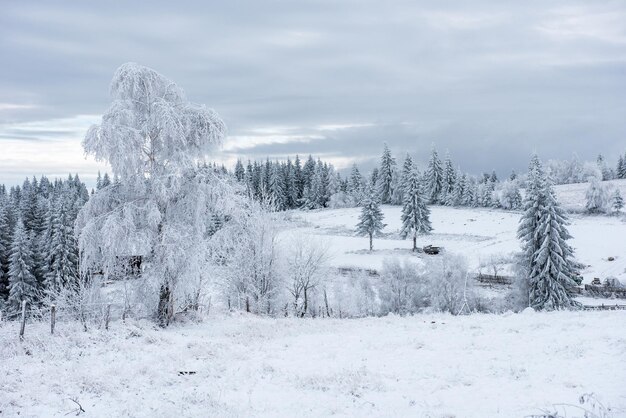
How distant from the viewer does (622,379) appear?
10625mm

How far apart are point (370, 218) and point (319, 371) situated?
6476cm

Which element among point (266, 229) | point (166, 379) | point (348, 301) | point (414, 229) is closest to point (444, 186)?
point (414, 229)

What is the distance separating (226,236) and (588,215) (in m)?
94.0

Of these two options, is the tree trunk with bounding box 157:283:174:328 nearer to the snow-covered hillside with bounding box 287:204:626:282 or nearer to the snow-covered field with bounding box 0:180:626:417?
the snow-covered field with bounding box 0:180:626:417

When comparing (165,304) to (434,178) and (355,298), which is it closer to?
(355,298)

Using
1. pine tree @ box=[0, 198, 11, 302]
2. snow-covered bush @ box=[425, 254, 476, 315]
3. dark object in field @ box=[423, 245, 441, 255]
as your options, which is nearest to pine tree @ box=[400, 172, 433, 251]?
dark object in field @ box=[423, 245, 441, 255]

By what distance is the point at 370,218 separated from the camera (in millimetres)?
77000

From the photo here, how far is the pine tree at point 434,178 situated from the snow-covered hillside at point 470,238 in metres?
4.89

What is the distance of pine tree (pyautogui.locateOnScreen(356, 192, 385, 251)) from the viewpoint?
76.5 metres

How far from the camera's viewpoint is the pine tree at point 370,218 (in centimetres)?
7650

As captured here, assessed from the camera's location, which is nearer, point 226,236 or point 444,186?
point 226,236

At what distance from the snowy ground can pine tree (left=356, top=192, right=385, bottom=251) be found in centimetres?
5800

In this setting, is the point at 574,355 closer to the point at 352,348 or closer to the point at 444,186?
the point at 352,348

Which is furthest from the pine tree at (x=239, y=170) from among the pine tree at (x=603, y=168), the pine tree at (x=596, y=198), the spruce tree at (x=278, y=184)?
the pine tree at (x=603, y=168)
